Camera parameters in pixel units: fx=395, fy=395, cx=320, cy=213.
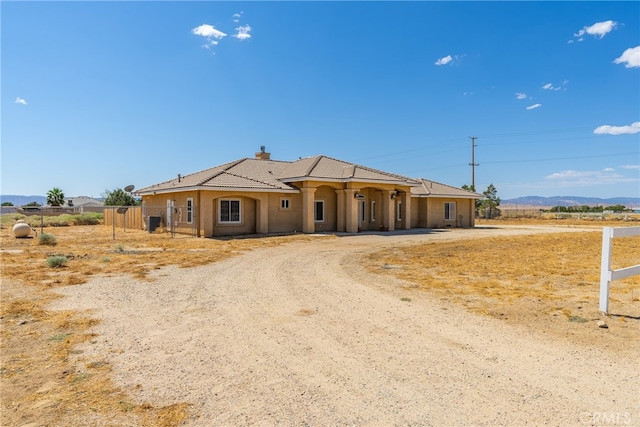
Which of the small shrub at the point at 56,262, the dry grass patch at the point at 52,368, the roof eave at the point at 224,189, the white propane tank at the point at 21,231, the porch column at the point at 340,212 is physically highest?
the roof eave at the point at 224,189

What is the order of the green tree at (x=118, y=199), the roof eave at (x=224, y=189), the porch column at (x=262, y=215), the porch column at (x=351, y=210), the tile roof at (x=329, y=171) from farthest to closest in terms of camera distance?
the green tree at (x=118, y=199) → the porch column at (x=351, y=210) → the tile roof at (x=329, y=171) → the porch column at (x=262, y=215) → the roof eave at (x=224, y=189)

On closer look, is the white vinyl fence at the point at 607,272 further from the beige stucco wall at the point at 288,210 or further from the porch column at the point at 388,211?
the porch column at the point at 388,211

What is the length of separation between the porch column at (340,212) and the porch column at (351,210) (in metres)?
0.29

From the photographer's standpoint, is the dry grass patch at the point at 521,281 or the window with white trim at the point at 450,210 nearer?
the dry grass patch at the point at 521,281

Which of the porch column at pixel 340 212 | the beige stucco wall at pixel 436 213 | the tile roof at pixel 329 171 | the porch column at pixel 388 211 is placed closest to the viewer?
the tile roof at pixel 329 171

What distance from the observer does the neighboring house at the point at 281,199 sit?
23844 millimetres

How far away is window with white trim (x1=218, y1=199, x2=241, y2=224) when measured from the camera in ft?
79.2

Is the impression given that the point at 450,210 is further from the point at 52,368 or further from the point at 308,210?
the point at 52,368

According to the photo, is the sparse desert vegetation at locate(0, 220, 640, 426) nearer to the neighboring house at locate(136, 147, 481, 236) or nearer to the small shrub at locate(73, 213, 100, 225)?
the neighboring house at locate(136, 147, 481, 236)

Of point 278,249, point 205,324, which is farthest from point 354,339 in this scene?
point 278,249

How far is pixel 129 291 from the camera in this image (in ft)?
28.7
